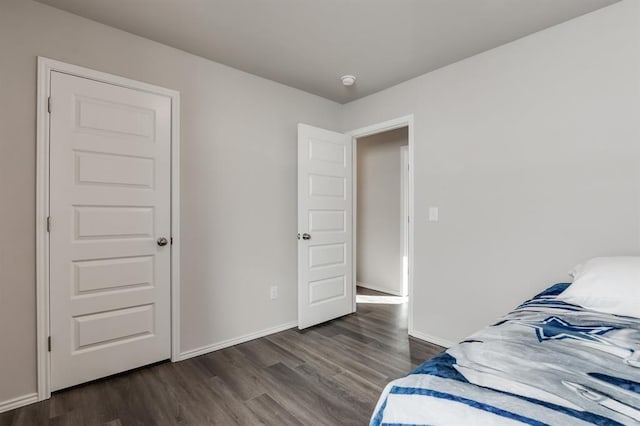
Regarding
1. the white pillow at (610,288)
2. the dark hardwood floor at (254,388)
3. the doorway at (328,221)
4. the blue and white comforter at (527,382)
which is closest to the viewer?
the blue and white comforter at (527,382)

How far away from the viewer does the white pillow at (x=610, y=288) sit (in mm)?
1327

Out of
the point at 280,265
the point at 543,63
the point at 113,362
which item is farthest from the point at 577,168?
the point at 113,362

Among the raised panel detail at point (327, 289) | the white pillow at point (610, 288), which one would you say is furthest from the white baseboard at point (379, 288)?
the white pillow at point (610, 288)

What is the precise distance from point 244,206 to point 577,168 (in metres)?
2.50

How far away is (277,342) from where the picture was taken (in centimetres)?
283

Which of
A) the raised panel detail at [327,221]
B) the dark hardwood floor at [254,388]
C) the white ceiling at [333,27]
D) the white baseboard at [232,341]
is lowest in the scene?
the dark hardwood floor at [254,388]

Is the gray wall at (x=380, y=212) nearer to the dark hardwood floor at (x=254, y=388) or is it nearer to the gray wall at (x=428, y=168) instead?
the gray wall at (x=428, y=168)

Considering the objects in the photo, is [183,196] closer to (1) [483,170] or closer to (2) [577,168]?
(1) [483,170]

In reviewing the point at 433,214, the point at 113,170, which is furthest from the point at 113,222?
the point at 433,214

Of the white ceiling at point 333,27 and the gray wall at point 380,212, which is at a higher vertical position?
the white ceiling at point 333,27

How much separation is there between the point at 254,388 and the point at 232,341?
2.55 ft

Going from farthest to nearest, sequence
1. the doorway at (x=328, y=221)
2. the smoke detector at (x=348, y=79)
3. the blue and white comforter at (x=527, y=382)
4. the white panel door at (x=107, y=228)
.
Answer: the doorway at (x=328, y=221)
the smoke detector at (x=348, y=79)
the white panel door at (x=107, y=228)
the blue and white comforter at (x=527, y=382)

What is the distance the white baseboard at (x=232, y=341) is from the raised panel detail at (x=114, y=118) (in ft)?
5.57

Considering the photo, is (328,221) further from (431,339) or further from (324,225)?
(431,339)
